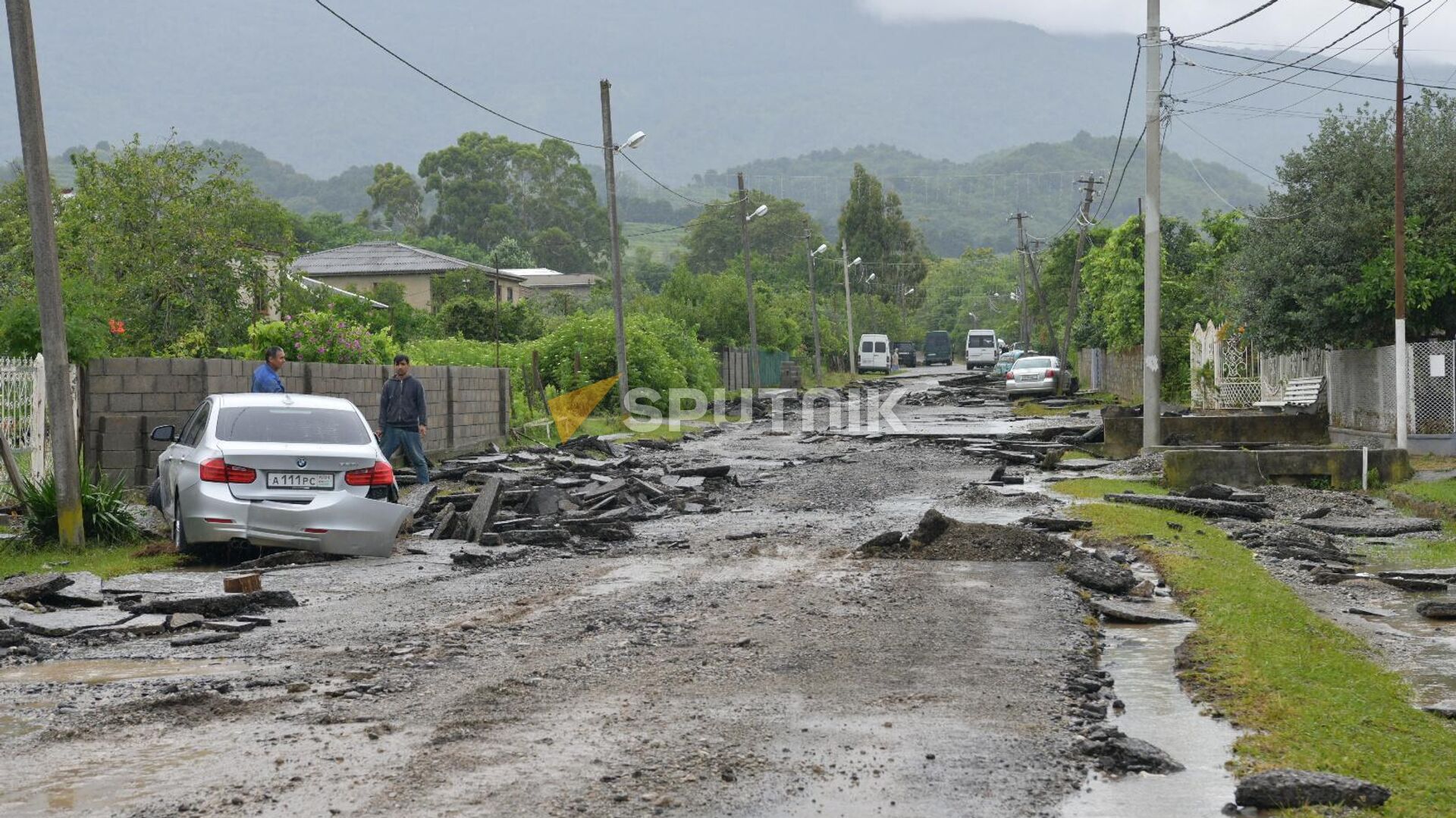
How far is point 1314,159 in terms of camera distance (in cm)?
2702

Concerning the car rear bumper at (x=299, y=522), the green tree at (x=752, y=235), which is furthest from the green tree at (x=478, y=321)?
the green tree at (x=752, y=235)

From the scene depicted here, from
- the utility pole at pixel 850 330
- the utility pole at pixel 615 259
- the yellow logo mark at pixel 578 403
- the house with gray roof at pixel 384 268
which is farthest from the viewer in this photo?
the utility pole at pixel 850 330

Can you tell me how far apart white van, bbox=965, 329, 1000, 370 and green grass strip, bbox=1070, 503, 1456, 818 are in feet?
261

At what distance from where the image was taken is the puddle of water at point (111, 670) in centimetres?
777

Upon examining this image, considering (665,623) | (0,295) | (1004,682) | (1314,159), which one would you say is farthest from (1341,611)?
(0,295)

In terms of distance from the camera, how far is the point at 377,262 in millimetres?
80812

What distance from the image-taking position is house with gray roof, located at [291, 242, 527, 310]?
79.5 metres

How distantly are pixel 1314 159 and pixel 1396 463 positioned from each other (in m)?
9.23

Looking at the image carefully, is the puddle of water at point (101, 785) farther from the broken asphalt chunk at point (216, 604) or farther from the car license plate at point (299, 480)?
the car license plate at point (299, 480)

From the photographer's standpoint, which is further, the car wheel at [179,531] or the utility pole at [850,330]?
the utility pole at [850,330]

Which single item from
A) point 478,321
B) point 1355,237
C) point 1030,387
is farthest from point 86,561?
point 478,321

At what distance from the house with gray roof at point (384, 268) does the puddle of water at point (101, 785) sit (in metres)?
73.2

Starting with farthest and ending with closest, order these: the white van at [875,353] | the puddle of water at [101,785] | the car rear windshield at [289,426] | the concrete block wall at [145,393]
A: 1. the white van at [875,353]
2. the concrete block wall at [145,393]
3. the car rear windshield at [289,426]
4. the puddle of water at [101,785]

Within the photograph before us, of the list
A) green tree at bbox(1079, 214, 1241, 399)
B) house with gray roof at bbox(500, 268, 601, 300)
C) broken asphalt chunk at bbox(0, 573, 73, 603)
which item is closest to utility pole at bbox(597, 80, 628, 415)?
green tree at bbox(1079, 214, 1241, 399)
